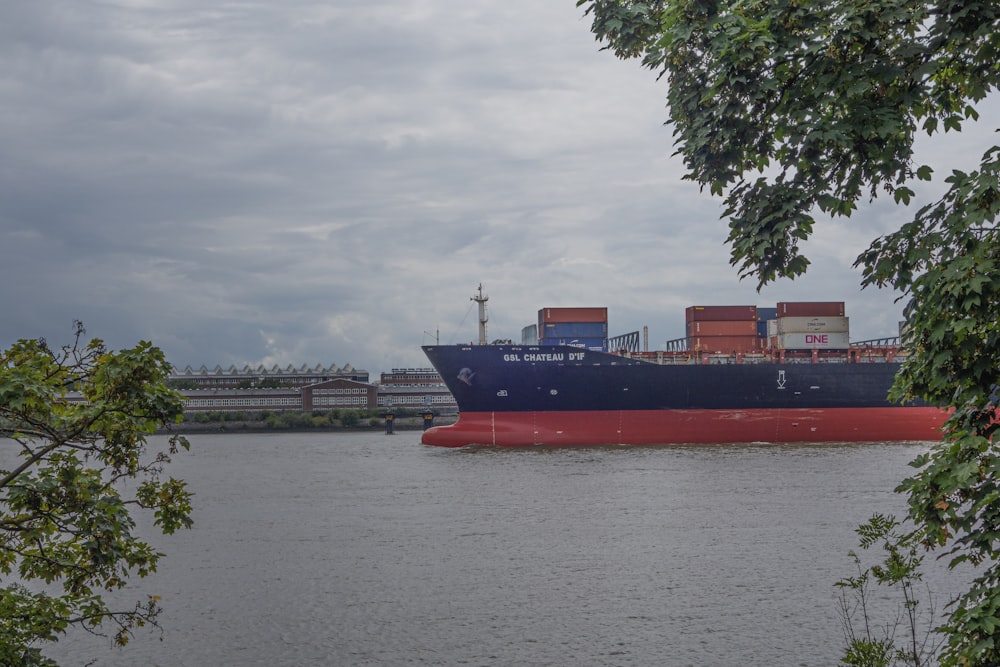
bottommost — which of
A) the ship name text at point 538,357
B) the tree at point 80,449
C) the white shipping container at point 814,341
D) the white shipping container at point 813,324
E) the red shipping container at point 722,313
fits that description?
the tree at point 80,449

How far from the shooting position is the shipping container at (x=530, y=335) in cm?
6231

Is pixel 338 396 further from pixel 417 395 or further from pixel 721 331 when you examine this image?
pixel 721 331

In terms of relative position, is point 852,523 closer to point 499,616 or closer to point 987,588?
point 499,616

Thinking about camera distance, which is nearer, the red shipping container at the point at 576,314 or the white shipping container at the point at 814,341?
the white shipping container at the point at 814,341

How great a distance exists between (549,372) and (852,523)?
2534 centimetres

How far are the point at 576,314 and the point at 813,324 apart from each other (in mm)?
16003

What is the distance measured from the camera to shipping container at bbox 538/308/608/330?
59344 millimetres

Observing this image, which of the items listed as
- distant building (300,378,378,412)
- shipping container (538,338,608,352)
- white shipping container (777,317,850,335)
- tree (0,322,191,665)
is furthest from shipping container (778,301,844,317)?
distant building (300,378,378,412)

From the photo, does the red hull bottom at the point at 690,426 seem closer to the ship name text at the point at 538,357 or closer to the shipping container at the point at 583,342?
the ship name text at the point at 538,357

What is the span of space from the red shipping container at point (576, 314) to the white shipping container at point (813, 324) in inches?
484

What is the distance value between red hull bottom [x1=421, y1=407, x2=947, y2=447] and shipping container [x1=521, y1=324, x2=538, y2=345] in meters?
14.1

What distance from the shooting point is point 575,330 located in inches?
2328

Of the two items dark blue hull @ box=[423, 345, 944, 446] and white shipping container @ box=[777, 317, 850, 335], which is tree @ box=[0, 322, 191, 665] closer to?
dark blue hull @ box=[423, 345, 944, 446]

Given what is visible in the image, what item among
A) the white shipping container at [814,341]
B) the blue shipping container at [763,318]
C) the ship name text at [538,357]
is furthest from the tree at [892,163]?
the blue shipping container at [763,318]
